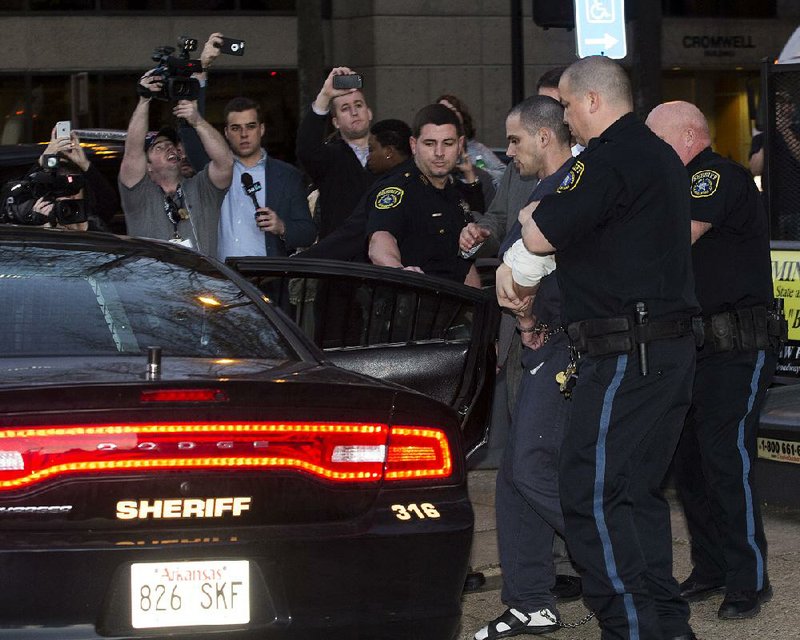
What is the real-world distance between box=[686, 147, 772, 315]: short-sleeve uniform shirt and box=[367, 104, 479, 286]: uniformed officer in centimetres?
147

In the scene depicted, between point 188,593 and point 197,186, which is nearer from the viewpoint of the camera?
point 188,593

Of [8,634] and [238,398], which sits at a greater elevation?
[238,398]

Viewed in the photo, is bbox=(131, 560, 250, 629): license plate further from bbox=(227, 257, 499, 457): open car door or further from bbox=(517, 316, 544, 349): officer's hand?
bbox=(517, 316, 544, 349): officer's hand

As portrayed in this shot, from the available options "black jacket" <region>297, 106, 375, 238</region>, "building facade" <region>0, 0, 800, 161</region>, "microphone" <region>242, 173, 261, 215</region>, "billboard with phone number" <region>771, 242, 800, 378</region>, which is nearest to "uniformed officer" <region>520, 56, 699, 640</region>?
"billboard with phone number" <region>771, 242, 800, 378</region>

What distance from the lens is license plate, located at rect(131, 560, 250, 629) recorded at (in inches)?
140

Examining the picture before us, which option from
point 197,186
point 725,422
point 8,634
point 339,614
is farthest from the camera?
point 197,186

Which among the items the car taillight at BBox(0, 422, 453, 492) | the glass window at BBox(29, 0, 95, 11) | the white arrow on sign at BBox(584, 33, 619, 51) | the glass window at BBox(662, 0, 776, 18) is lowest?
the car taillight at BBox(0, 422, 453, 492)

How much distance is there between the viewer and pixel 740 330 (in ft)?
17.4

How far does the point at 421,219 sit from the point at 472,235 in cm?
54

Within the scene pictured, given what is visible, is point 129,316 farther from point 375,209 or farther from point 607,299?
point 375,209

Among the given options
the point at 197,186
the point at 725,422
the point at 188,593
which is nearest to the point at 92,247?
the point at 188,593

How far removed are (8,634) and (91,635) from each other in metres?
0.18

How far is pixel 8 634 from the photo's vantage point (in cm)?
347

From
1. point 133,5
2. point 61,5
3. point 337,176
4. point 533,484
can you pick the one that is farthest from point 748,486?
point 133,5
